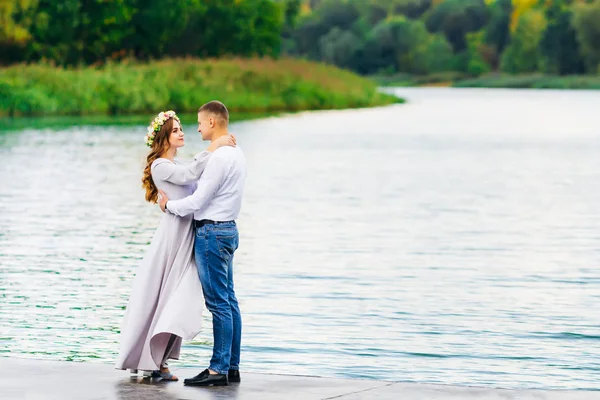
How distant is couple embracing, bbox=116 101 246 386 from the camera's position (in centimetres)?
849

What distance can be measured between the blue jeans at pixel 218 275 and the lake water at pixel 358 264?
1569 millimetres

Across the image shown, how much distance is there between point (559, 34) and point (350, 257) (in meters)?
137

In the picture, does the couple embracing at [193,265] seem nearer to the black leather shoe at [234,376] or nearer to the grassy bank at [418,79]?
the black leather shoe at [234,376]

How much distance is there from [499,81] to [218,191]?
150 meters

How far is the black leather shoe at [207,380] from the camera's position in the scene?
27.6ft

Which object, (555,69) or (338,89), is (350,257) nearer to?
(338,89)

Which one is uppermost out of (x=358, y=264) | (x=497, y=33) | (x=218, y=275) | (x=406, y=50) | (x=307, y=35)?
(x=497, y=33)

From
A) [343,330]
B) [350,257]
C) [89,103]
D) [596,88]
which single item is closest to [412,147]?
[89,103]

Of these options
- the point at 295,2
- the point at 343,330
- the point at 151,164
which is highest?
the point at 295,2

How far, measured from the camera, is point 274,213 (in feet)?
72.3

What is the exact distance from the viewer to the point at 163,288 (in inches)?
338

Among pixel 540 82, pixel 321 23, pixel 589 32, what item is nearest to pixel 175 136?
pixel 589 32

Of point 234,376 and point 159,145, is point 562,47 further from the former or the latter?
point 234,376

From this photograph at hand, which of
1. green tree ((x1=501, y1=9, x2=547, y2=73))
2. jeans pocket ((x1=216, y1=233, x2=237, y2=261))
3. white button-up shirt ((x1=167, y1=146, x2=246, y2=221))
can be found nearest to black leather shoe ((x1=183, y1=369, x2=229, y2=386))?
jeans pocket ((x1=216, y1=233, x2=237, y2=261))
